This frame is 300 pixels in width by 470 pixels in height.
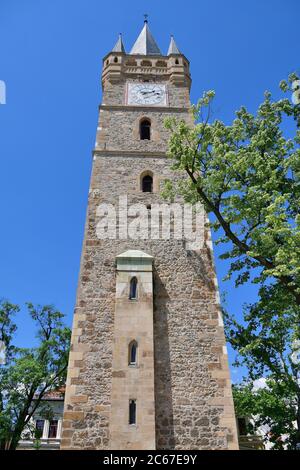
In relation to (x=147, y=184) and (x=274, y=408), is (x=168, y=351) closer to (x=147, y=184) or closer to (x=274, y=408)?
(x=147, y=184)

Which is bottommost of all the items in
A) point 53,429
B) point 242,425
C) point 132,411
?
point 132,411

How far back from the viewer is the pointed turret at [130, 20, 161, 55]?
24.0 m

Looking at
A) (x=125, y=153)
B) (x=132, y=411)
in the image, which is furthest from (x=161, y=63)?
(x=132, y=411)

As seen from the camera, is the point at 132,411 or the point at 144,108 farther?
the point at 144,108

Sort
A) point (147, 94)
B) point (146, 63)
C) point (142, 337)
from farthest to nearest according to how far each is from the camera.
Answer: point (146, 63), point (147, 94), point (142, 337)

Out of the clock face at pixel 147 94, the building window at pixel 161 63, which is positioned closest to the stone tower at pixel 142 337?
the clock face at pixel 147 94

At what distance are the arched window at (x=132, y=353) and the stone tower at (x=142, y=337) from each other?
3 cm

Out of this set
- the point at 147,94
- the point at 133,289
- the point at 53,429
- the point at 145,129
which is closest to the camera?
the point at 133,289

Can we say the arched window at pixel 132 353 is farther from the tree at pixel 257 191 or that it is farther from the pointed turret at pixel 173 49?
the pointed turret at pixel 173 49

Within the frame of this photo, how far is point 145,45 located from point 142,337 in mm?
19896

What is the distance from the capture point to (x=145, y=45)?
24641mm

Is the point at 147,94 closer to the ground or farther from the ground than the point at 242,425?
farther from the ground

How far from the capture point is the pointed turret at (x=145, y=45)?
24.0 m

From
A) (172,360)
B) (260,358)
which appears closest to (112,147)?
(172,360)
